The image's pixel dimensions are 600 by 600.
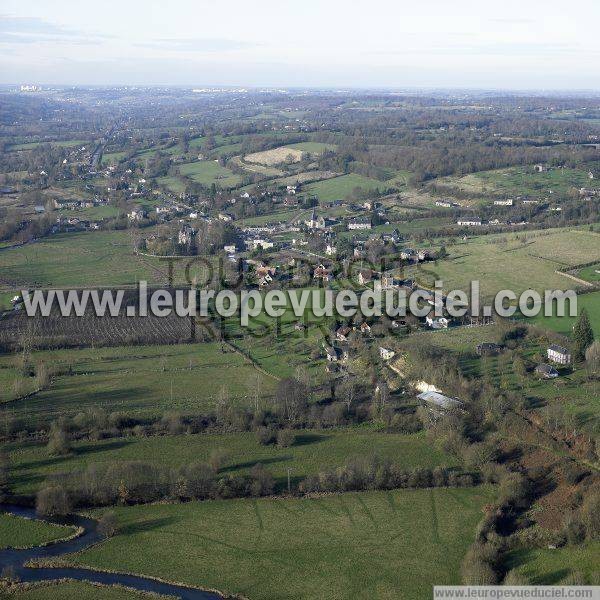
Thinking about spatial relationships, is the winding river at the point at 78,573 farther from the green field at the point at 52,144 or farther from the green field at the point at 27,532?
the green field at the point at 52,144

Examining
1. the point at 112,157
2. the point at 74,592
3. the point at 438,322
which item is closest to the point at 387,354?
the point at 438,322

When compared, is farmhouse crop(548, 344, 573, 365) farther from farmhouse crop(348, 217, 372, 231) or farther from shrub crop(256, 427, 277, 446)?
farmhouse crop(348, 217, 372, 231)

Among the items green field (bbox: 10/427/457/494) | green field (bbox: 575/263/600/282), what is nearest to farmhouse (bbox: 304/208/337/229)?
green field (bbox: 575/263/600/282)

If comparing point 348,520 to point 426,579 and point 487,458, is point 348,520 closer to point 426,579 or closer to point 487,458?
point 426,579

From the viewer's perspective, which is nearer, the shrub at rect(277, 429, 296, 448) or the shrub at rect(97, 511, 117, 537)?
the shrub at rect(97, 511, 117, 537)

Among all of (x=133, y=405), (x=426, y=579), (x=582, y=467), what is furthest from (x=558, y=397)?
(x=133, y=405)

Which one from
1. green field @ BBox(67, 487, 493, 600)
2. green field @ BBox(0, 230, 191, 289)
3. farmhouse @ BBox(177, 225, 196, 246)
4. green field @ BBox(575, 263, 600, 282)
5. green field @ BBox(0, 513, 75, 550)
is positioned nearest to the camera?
green field @ BBox(67, 487, 493, 600)

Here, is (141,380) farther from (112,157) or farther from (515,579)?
(112,157)
